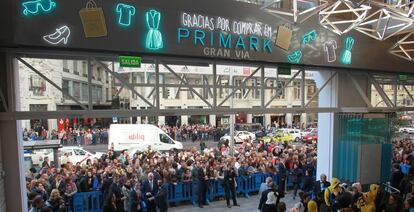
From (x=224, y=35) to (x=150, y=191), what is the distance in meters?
5.29

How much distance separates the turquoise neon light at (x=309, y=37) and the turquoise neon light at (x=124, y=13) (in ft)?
13.6

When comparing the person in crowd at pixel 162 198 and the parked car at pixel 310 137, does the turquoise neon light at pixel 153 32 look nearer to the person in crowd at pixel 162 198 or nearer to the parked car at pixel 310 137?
the person in crowd at pixel 162 198

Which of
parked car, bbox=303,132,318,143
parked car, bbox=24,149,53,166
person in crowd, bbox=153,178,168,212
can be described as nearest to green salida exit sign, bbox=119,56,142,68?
person in crowd, bbox=153,178,168,212

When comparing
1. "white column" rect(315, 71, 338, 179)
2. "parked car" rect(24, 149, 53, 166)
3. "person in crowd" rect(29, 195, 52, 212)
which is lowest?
"parked car" rect(24, 149, 53, 166)

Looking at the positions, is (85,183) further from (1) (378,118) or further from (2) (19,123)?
(1) (378,118)

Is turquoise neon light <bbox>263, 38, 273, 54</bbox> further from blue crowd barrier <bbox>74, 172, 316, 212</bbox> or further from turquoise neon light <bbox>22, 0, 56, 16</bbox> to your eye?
blue crowd barrier <bbox>74, 172, 316, 212</bbox>

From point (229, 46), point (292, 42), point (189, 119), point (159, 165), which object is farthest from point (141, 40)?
point (189, 119)

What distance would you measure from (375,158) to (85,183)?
30.7ft

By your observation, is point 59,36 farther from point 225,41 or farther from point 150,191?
point 150,191

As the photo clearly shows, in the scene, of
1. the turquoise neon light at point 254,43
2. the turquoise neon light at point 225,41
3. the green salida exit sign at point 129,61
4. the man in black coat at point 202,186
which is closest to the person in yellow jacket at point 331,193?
the turquoise neon light at point 254,43

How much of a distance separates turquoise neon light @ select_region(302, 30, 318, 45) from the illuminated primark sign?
3.40 ft

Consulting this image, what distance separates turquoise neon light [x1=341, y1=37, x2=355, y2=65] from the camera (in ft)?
26.5

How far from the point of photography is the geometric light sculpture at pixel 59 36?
4679mm

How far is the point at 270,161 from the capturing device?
41.8ft
